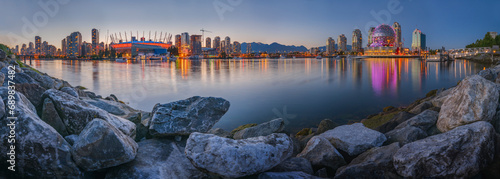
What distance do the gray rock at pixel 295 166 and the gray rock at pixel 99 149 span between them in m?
2.15

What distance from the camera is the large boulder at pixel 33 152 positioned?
12.6ft

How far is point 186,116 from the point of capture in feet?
19.2

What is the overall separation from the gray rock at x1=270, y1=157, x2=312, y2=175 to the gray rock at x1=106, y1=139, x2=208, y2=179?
113 cm

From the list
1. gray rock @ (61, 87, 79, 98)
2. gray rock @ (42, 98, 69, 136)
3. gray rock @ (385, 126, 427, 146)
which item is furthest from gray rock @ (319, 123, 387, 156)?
gray rock @ (61, 87, 79, 98)

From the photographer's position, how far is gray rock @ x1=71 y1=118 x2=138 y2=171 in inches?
156

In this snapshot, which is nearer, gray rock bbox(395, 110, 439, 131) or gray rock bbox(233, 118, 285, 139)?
gray rock bbox(395, 110, 439, 131)

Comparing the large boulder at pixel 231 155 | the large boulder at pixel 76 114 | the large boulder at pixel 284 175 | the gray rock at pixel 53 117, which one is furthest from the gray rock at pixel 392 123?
the gray rock at pixel 53 117

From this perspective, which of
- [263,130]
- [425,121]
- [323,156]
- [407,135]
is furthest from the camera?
[263,130]

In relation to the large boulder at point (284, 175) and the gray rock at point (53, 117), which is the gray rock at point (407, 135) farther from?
the gray rock at point (53, 117)

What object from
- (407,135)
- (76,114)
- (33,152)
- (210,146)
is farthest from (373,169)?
(76,114)

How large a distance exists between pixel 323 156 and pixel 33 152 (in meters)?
4.19

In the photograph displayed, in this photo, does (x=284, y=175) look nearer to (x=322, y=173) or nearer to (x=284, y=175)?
(x=284, y=175)

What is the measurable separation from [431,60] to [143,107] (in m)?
99.8

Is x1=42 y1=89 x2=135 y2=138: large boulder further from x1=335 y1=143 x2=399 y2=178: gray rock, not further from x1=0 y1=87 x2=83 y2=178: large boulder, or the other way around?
x1=335 y1=143 x2=399 y2=178: gray rock
